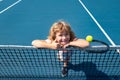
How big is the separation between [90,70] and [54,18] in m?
3.23

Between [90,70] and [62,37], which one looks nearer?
[62,37]

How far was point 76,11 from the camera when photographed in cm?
773

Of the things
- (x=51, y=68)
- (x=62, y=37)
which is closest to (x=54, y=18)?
(x=51, y=68)

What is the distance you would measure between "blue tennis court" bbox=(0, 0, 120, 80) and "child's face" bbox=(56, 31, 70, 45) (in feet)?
3.98

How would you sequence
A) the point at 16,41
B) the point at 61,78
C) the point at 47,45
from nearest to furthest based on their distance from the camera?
the point at 47,45 < the point at 61,78 < the point at 16,41

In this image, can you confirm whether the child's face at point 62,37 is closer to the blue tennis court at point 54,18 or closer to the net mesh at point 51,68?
the net mesh at point 51,68

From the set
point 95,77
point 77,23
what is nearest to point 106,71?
point 95,77

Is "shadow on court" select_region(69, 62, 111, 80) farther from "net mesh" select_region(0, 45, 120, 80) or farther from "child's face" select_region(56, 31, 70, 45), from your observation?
"child's face" select_region(56, 31, 70, 45)

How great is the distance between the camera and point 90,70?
4055mm

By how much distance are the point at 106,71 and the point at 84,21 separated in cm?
292

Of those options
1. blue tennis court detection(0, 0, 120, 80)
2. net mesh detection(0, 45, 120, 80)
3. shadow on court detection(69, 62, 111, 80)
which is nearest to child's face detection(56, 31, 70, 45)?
net mesh detection(0, 45, 120, 80)

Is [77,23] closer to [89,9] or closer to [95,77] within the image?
[89,9]

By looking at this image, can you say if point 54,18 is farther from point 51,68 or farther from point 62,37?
point 62,37

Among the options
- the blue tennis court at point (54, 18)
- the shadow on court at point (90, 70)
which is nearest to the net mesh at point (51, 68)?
the shadow on court at point (90, 70)
